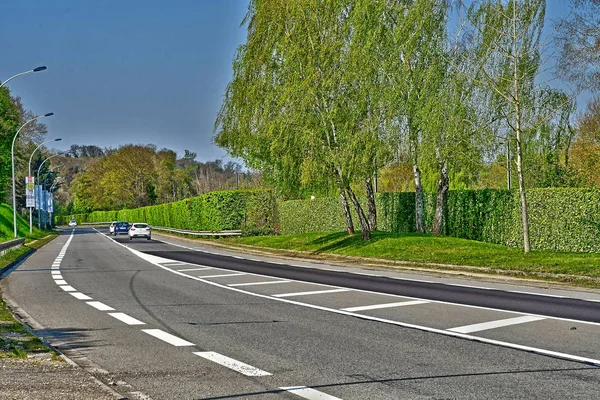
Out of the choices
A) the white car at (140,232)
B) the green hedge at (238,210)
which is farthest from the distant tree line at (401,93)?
the white car at (140,232)

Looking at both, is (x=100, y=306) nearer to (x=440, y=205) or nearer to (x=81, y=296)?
(x=81, y=296)

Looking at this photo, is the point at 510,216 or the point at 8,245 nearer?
the point at 510,216

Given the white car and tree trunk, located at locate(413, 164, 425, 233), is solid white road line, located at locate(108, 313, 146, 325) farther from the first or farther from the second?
the white car

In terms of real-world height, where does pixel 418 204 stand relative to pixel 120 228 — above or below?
above

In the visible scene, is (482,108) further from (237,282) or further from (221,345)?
(221,345)

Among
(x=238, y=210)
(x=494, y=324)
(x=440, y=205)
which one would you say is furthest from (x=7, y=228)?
(x=494, y=324)

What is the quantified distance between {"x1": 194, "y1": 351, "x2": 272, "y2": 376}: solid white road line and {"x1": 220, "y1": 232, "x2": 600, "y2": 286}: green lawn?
12.0 metres

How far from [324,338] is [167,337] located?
2181 mm

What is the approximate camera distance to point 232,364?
25.3 ft

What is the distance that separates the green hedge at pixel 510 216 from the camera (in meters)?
24.5

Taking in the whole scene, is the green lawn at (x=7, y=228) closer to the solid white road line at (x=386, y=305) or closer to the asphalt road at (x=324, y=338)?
the asphalt road at (x=324, y=338)

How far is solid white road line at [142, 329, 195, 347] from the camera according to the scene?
9.13 m

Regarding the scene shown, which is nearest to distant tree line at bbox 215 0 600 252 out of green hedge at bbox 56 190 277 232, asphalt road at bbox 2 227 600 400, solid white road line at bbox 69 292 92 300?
asphalt road at bbox 2 227 600 400

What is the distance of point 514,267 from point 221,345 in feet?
44.5
